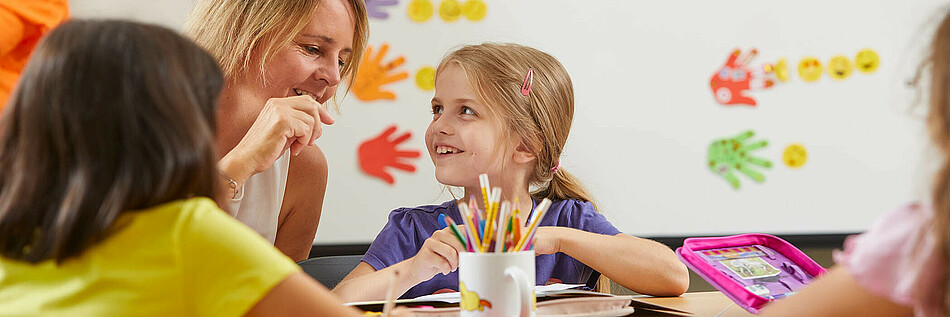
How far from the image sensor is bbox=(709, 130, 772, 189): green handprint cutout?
7.25ft

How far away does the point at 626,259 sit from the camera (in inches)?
47.0

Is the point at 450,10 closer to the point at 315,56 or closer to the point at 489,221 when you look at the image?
the point at 315,56

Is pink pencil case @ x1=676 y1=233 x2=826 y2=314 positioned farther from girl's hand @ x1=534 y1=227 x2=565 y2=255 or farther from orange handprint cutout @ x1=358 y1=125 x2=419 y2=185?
orange handprint cutout @ x1=358 y1=125 x2=419 y2=185

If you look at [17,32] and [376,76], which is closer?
[17,32]

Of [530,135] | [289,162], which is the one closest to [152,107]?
[530,135]

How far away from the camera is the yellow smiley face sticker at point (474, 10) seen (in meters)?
2.19

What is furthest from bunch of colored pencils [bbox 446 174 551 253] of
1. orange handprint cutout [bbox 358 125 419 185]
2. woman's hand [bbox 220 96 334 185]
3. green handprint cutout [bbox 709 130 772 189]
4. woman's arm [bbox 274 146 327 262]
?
green handprint cutout [bbox 709 130 772 189]

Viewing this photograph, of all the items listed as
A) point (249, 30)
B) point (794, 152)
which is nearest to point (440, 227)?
point (249, 30)

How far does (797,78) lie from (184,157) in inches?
79.2

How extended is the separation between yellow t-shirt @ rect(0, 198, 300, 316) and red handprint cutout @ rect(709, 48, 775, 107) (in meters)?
1.86

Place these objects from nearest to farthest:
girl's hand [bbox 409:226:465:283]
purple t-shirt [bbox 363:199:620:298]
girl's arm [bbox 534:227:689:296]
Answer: girl's hand [bbox 409:226:465:283] → girl's arm [bbox 534:227:689:296] → purple t-shirt [bbox 363:199:620:298]

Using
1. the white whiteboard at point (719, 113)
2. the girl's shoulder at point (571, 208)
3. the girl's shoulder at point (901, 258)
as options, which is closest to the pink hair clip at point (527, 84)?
the girl's shoulder at point (571, 208)

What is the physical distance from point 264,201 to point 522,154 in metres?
0.52

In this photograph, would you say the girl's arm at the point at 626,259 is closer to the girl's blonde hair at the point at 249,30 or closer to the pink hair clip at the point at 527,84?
the pink hair clip at the point at 527,84
